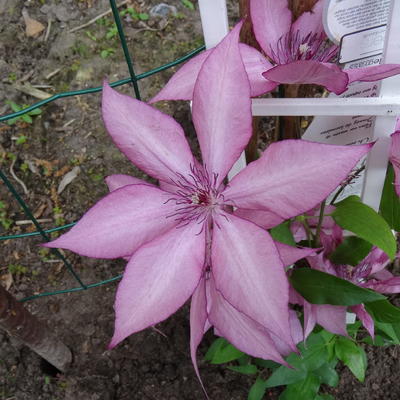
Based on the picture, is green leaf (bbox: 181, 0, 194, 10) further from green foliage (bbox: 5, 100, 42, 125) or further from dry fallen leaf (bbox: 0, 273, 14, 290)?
dry fallen leaf (bbox: 0, 273, 14, 290)

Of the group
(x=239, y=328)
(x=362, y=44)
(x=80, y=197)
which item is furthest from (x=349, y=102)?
(x=80, y=197)

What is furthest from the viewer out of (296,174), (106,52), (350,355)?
(106,52)

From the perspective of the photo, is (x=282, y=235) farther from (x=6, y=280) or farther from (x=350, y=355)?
(x=6, y=280)

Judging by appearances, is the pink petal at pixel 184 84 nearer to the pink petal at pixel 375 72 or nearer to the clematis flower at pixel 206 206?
the clematis flower at pixel 206 206

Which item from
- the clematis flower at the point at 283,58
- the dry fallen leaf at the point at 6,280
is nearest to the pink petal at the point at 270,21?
the clematis flower at the point at 283,58

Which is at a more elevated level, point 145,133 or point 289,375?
point 145,133

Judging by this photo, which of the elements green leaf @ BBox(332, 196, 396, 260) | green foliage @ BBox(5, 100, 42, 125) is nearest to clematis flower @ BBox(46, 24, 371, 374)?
green leaf @ BBox(332, 196, 396, 260)

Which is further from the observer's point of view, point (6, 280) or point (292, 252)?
point (6, 280)
